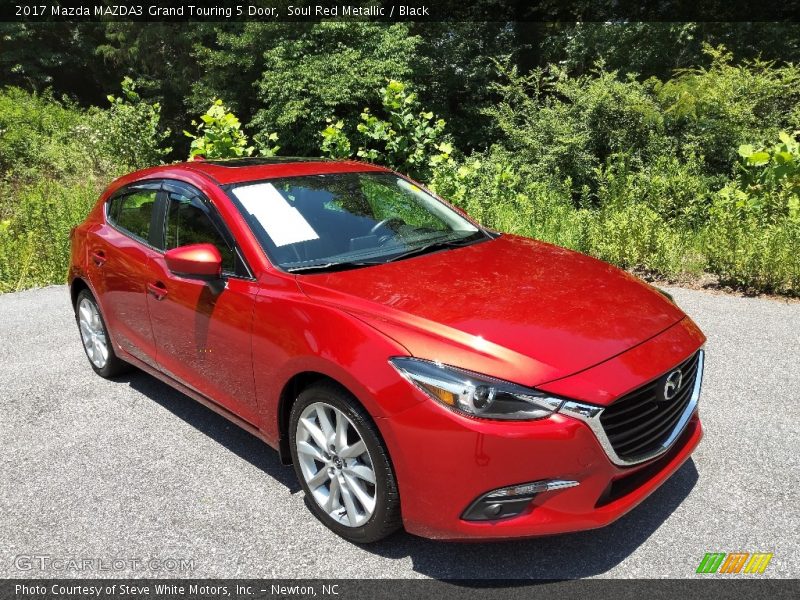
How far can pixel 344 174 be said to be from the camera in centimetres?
417

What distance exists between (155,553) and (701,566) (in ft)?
7.74

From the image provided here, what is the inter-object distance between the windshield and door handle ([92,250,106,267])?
1.48 metres


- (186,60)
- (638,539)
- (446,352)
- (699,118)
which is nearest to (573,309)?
(446,352)

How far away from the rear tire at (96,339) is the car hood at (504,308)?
2.53 metres

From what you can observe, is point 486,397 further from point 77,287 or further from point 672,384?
point 77,287

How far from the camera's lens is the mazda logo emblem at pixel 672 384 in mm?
2650

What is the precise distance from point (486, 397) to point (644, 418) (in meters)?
0.71

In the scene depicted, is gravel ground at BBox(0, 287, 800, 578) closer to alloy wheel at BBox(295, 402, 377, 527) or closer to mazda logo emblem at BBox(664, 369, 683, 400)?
alloy wheel at BBox(295, 402, 377, 527)

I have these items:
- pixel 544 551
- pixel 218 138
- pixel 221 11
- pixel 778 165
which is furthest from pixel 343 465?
pixel 221 11

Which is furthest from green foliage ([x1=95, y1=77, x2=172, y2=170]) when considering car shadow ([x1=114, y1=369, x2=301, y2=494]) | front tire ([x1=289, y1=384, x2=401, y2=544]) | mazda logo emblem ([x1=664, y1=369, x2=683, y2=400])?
mazda logo emblem ([x1=664, y1=369, x2=683, y2=400])

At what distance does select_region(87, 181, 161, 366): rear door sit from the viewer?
4066 millimetres

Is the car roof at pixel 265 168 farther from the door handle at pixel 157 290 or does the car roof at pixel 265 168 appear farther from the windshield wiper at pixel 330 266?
the windshield wiper at pixel 330 266

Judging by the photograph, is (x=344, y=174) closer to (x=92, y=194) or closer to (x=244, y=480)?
(x=244, y=480)

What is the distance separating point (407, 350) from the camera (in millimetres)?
2502
